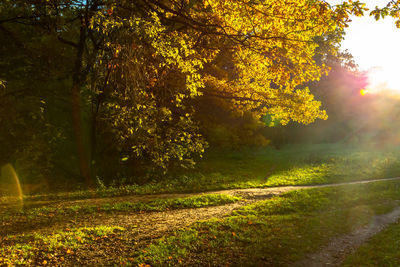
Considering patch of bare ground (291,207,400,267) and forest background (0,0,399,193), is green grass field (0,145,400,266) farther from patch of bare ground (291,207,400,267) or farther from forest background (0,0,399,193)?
forest background (0,0,399,193)

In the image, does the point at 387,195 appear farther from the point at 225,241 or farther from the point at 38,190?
the point at 38,190

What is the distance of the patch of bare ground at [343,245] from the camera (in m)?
6.85

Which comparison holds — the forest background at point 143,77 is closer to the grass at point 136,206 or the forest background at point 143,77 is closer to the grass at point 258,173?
the grass at point 258,173

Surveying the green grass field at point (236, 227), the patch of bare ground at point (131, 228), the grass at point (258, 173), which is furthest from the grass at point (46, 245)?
the grass at point (258, 173)

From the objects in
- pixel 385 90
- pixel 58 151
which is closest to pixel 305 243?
pixel 58 151

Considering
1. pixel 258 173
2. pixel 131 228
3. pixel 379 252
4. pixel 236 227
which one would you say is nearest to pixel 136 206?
pixel 131 228

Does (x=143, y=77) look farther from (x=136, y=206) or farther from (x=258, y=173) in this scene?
(x=258, y=173)

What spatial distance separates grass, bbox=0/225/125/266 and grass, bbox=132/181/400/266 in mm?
1456

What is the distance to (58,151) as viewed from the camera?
18688mm

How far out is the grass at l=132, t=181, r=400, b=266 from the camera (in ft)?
21.9

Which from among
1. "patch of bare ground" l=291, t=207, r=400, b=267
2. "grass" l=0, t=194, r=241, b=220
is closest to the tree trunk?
"grass" l=0, t=194, r=241, b=220

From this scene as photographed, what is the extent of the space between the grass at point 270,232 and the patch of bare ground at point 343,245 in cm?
18

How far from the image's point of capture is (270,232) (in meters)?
8.45

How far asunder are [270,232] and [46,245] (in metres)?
5.37
